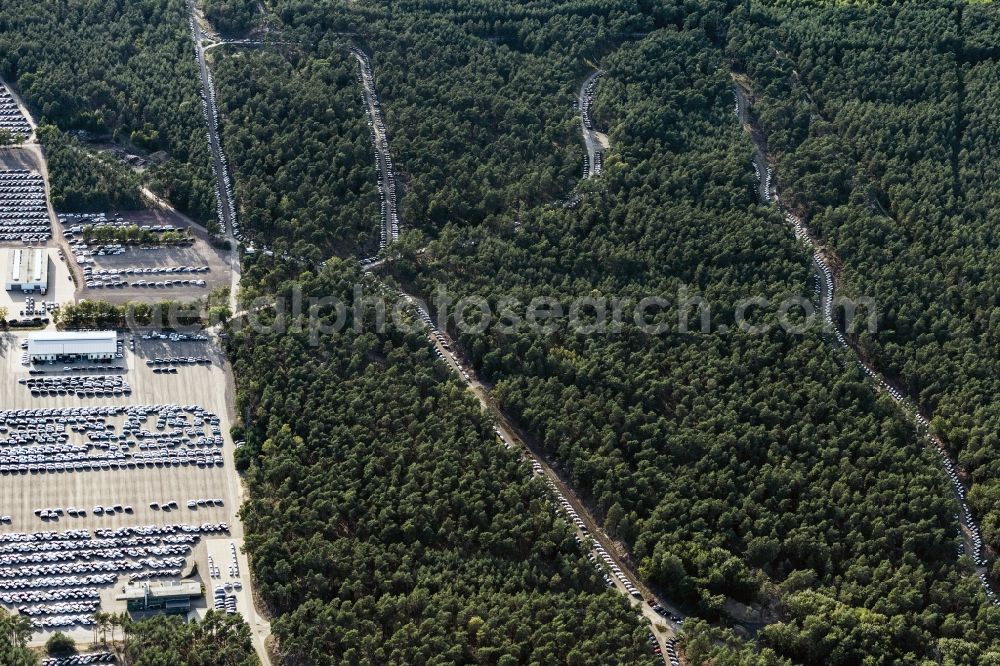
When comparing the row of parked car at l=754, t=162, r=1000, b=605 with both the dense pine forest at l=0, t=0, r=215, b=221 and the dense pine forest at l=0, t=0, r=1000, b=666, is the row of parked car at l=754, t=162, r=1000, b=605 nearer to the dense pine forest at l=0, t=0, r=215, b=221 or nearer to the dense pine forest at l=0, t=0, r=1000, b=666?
the dense pine forest at l=0, t=0, r=1000, b=666

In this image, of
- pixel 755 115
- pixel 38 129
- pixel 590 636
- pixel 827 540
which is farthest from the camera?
pixel 755 115

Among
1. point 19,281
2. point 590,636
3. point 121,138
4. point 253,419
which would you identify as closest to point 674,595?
point 590,636

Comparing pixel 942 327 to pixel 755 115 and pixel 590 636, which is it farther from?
pixel 590 636

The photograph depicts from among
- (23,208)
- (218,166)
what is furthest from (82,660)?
(218,166)

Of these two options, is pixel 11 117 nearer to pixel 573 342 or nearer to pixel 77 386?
pixel 77 386

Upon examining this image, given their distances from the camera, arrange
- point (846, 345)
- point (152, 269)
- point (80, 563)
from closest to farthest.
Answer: point (80, 563), point (152, 269), point (846, 345)

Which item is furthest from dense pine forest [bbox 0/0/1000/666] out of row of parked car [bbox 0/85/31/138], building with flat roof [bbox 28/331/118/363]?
building with flat roof [bbox 28/331/118/363]

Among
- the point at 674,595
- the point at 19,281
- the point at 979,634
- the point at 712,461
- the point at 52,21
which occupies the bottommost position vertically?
the point at 979,634
